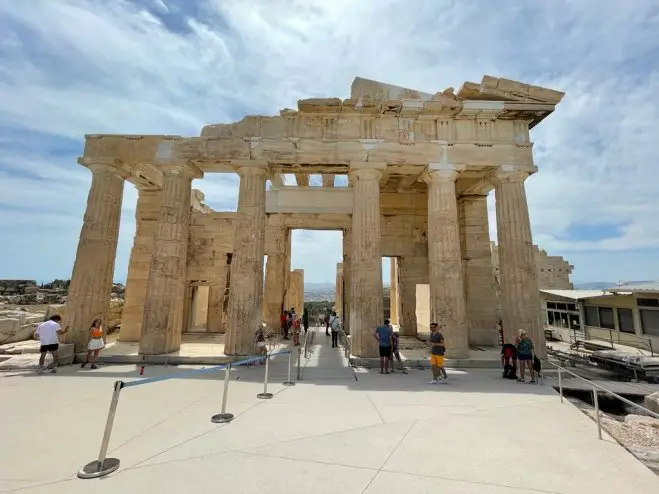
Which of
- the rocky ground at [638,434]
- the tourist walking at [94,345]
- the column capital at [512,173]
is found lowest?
the rocky ground at [638,434]

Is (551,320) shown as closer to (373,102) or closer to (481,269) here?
(481,269)

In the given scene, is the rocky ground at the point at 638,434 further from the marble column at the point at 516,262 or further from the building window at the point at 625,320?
the building window at the point at 625,320

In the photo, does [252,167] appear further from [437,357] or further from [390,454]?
[390,454]

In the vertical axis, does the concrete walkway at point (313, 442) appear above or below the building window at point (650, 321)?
below

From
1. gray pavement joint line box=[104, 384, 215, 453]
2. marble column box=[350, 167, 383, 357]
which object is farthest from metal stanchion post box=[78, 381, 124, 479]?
marble column box=[350, 167, 383, 357]

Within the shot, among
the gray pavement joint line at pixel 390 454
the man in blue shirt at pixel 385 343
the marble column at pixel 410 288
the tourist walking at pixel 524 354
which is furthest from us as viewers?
the marble column at pixel 410 288

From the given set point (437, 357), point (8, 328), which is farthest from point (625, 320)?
point (8, 328)

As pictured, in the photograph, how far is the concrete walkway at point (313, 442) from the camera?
10.9 ft

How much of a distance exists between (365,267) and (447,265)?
2840 millimetres

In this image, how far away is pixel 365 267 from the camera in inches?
419

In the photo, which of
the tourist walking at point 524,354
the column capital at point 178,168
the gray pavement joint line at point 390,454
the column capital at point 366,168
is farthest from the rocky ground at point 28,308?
the tourist walking at point 524,354

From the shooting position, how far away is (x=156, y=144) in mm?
11586

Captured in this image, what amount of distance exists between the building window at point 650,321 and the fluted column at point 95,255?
2017cm

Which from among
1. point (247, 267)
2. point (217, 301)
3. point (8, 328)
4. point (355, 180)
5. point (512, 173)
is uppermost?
point (512, 173)
